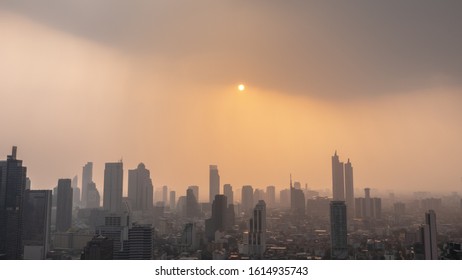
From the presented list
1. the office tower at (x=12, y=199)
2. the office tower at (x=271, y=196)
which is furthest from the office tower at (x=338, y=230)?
the office tower at (x=12, y=199)

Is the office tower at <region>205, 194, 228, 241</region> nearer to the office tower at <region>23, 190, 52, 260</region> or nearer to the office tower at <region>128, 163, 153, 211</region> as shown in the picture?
the office tower at <region>128, 163, 153, 211</region>

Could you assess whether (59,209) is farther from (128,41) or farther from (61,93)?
(128,41)

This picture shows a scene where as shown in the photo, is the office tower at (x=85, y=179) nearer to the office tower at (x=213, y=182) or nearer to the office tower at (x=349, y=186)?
the office tower at (x=213, y=182)

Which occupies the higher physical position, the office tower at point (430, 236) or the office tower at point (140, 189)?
the office tower at point (140, 189)

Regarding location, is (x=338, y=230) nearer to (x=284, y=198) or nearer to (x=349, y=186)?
(x=349, y=186)
